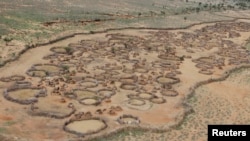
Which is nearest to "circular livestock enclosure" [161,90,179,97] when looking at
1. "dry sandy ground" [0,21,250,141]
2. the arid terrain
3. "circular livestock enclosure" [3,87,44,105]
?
the arid terrain

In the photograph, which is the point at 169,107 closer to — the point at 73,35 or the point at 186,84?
the point at 186,84

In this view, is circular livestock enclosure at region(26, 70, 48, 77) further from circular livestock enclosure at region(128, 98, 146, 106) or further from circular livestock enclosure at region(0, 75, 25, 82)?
circular livestock enclosure at region(128, 98, 146, 106)

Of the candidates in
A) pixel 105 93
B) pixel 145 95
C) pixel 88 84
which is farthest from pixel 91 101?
pixel 145 95

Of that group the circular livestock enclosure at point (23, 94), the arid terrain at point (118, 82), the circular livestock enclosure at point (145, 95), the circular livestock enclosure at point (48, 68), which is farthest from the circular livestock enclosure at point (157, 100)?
the circular livestock enclosure at point (48, 68)

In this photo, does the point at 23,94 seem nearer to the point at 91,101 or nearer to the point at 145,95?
the point at 91,101

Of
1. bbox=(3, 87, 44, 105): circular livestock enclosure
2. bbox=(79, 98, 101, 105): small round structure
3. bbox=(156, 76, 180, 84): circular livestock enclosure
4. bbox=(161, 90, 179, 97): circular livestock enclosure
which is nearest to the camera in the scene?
bbox=(3, 87, 44, 105): circular livestock enclosure
